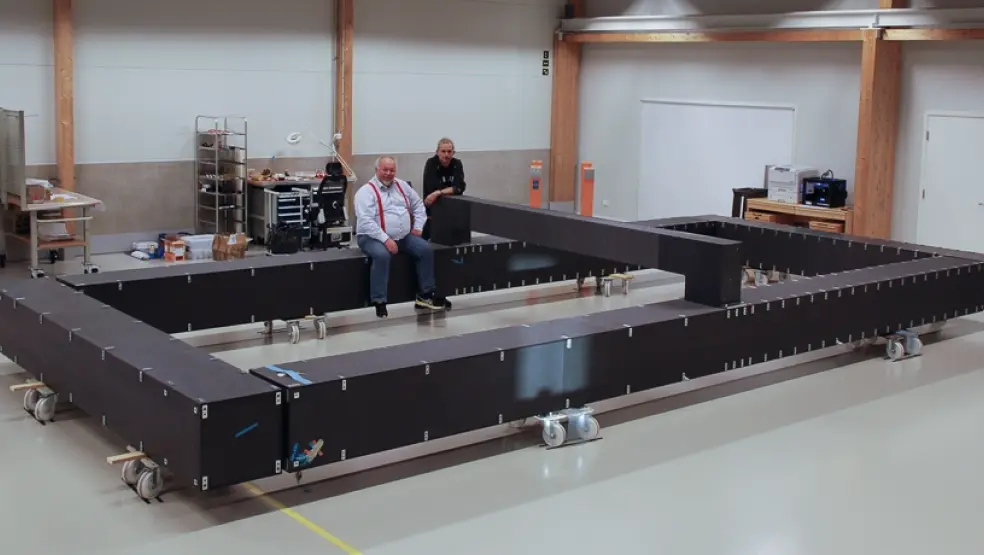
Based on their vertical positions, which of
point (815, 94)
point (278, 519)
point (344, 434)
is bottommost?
point (278, 519)

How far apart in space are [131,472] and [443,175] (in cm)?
508

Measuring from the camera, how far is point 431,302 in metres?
9.32

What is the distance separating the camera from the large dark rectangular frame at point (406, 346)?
16.7 feet

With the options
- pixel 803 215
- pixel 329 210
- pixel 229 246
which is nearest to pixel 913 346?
pixel 803 215

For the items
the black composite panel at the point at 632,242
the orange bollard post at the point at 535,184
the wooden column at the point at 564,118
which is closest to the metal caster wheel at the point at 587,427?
the black composite panel at the point at 632,242

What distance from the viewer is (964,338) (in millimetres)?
9070

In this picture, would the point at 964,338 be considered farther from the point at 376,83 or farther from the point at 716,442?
the point at 376,83

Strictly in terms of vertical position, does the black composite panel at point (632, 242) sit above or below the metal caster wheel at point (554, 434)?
above

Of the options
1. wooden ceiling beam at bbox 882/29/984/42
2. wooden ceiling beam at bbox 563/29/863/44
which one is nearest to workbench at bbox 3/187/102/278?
wooden ceiling beam at bbox 563/29/863/44

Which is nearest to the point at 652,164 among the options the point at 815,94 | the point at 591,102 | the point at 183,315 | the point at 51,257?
the point at 591,102

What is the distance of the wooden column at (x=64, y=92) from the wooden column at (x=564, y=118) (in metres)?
7.16

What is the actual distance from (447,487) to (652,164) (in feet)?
35.6

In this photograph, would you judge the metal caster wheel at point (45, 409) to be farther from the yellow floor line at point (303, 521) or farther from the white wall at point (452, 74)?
the white wall at point (452, 74)

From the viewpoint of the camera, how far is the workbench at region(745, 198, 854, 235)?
12500mm
